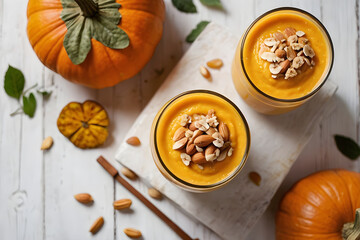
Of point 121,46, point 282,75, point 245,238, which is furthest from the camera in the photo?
point 245,238

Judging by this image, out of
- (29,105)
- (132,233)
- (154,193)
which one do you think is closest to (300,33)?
(154,193)

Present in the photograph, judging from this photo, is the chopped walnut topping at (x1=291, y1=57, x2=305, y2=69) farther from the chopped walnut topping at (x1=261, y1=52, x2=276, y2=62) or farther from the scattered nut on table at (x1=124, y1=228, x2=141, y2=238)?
the scattered nut on table at (x1=124, y1=228, x2=141, y2=238)

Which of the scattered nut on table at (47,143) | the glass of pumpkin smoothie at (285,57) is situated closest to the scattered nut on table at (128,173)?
the scattered nut on table at (47,143)

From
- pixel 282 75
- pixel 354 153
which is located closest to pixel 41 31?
pixel 282 75

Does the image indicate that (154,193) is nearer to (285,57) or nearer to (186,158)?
(186,158)

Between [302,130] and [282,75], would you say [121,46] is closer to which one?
[282,75]

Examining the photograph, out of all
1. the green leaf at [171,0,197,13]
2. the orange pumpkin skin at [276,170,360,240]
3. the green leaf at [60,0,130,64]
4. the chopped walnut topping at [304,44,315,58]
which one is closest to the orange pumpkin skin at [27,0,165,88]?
the green leaf at [60,0,130,64]
